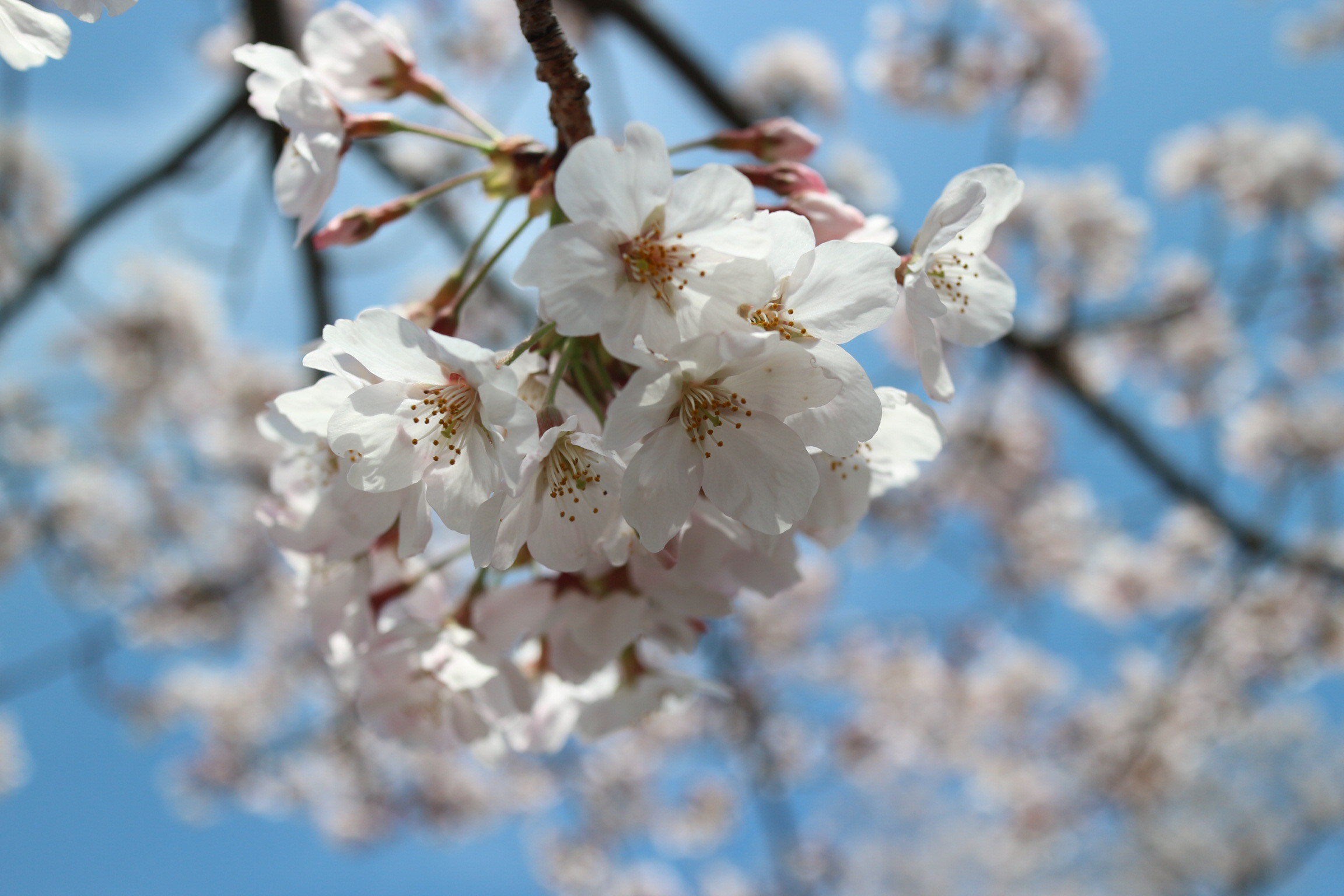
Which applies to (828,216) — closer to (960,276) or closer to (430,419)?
(960,276)

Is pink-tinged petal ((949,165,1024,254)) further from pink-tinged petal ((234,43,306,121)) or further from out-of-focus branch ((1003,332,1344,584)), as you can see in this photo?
out-of-focus branch ((1003,332,1344,584))

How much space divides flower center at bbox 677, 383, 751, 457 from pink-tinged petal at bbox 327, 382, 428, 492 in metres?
0.27

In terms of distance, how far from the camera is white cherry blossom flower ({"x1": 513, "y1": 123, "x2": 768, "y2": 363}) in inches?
27.8

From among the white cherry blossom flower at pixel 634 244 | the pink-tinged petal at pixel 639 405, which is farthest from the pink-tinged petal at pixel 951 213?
the pink-tinged petal at pixel 639 405

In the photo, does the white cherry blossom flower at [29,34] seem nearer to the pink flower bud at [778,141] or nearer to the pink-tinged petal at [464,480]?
the pink-tinged petal at [464,480]

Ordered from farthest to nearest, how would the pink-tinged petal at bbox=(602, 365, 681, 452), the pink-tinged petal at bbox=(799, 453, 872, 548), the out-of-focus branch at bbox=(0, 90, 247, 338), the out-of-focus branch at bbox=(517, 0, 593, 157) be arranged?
the out-of-focus branch at bbox=(0, 90, 247, 338) < the pink-tinged petal at bbox=(799, 453, 872, 548) < the out-of-focus branch at bbox=(517, 0, 593, 157) < the pink-tinged petal at bbox=(602, 365, 681, 452)

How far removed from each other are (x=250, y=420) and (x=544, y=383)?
5330 mm

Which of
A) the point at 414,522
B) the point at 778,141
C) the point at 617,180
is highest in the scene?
the point at 778,141

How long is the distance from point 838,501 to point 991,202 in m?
0.37

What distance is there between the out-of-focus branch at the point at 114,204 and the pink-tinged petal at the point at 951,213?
8.68 feet

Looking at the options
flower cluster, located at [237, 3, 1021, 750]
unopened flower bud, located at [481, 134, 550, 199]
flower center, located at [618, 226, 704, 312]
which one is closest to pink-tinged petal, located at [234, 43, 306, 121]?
flower cluster, located at [237, 3, 1021, 750]

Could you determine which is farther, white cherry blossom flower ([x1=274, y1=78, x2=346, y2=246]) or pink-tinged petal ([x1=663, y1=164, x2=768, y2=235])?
white cherry blossom flower ([x1=274, y1=78, x2=346, y2=246])

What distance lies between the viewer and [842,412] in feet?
2.40

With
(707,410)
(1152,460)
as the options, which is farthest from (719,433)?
(1152,460)
